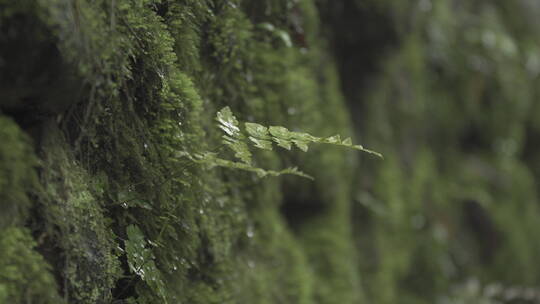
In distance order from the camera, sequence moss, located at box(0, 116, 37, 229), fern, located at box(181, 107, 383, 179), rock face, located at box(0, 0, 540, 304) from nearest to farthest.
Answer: moss, located at box(0, 116, 37, 229)
rock face, located at box(0, 0, 540, 304)
fern, located at box(181, 107, 383, 179)

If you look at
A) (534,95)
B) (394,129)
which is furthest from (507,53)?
(394,129)

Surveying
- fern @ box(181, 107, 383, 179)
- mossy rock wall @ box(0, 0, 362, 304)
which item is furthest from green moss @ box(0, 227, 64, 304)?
fern @ box(181, 107, 383, 179)

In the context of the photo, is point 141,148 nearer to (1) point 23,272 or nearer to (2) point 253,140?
(2) point 253,140

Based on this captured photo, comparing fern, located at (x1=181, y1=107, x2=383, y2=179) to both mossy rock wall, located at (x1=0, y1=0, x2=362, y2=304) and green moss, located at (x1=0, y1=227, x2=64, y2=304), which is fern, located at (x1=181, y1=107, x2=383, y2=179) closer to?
mossy rock wall, located at (x1=0, y1=0, x2=362, y2=304)

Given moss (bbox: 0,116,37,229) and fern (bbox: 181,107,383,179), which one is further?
fern (bbox: 181,107,383,179)

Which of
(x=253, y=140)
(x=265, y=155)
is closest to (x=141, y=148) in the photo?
(x=253, y=140)

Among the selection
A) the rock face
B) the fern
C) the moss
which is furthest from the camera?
the fern

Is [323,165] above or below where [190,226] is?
below

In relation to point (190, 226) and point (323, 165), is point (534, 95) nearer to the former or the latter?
point (323, 165)

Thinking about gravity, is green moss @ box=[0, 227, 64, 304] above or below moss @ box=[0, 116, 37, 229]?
below
